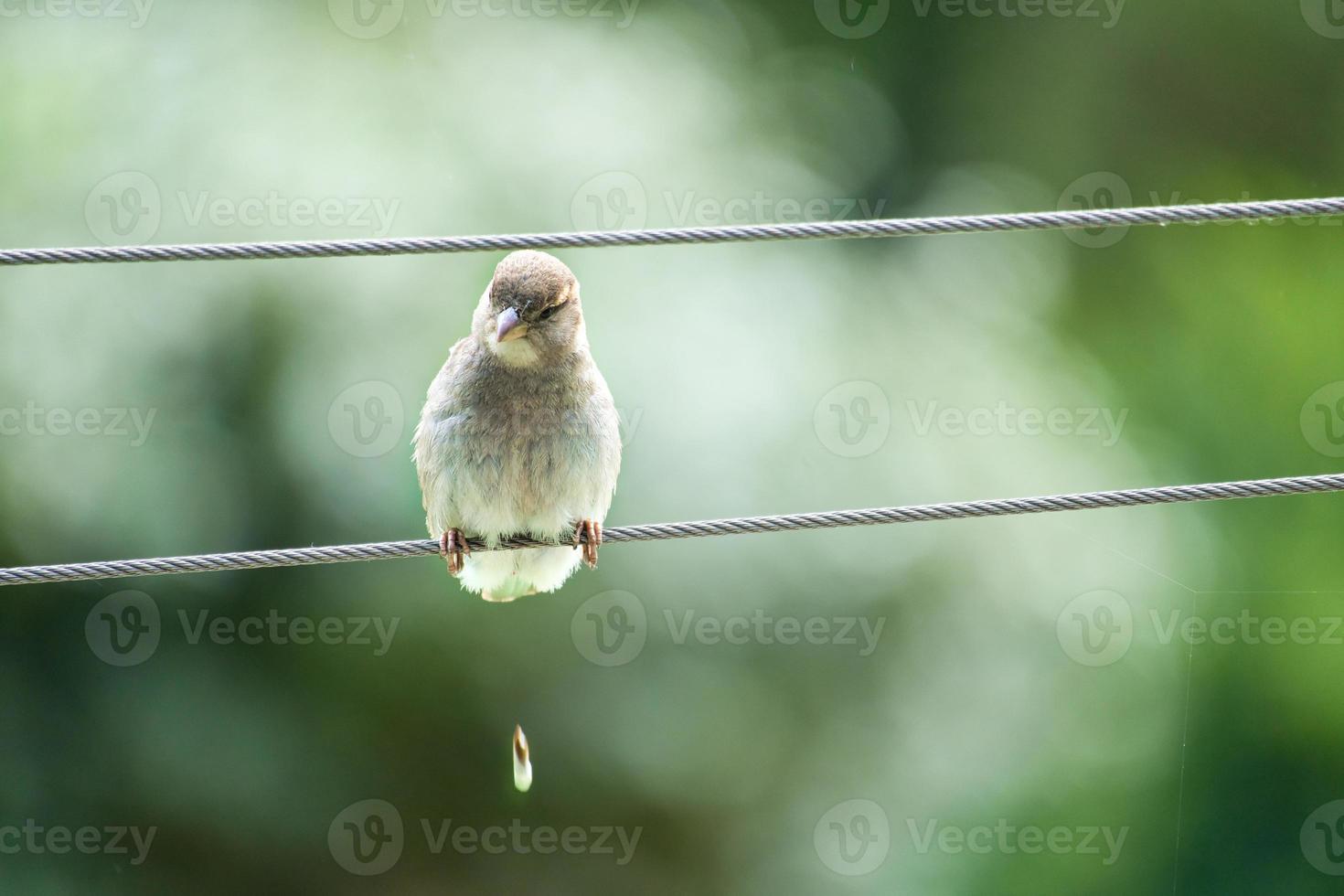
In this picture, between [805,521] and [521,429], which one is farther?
[521,429]

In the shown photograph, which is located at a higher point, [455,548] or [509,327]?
[509,327]

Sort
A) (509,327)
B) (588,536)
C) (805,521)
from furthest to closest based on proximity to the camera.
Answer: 1. (588,536)
2. (509,327)
3. (805,521)

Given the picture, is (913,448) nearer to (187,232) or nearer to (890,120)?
(890,120)

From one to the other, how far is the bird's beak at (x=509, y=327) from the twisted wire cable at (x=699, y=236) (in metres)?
0.96

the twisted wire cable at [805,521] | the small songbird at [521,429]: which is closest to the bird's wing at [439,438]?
the small songbird at [521,429]

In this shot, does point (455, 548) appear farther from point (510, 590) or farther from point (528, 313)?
point (528, 313)

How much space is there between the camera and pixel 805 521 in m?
3.85

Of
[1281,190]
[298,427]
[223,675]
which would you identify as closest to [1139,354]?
[1281,190]

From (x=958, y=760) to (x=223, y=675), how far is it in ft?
14.1

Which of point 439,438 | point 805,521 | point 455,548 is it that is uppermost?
point 439,438

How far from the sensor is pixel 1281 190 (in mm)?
9289

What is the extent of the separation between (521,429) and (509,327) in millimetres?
380

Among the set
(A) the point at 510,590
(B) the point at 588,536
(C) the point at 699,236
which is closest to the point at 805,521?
(C) the point at 699,236

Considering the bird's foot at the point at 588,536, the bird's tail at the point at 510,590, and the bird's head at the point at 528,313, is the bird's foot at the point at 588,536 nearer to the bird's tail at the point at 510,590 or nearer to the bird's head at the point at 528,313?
the bird's tail at the point at 510,590
